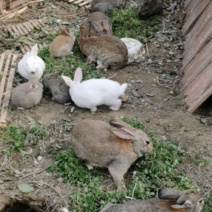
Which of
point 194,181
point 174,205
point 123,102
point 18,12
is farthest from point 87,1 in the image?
point 174,205

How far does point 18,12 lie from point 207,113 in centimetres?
398

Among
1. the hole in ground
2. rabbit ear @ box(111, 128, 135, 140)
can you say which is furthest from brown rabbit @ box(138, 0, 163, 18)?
the hole in ground

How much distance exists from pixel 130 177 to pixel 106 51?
7.64 ft

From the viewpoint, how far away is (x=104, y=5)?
841 centimetres

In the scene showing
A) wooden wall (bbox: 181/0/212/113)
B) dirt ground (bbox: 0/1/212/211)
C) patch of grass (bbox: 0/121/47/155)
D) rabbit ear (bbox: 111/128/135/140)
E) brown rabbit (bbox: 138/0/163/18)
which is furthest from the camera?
brown rabbit (bbox: 138/0/163/18)

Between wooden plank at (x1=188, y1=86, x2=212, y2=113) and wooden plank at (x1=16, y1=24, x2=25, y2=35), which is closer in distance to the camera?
wooden plank at (x1=188, y1=86, x2=212, y2=113)

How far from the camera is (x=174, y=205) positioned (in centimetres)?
429

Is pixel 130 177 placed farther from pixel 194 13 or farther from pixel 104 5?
pixel 104 5

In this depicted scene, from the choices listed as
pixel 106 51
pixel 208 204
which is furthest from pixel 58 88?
pixel 208 204

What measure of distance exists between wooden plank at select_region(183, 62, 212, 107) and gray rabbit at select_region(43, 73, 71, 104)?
4.53ft

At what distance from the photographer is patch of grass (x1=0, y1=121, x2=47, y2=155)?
5445 millimetres

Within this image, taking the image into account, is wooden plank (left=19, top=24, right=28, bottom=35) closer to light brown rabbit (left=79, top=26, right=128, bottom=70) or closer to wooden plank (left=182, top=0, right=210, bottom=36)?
light brown rabbit (left=79, top=26, right=128, bottom=70)

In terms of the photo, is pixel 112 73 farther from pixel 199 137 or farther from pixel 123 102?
pixel 199 137

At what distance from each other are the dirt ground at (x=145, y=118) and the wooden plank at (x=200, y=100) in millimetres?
76
